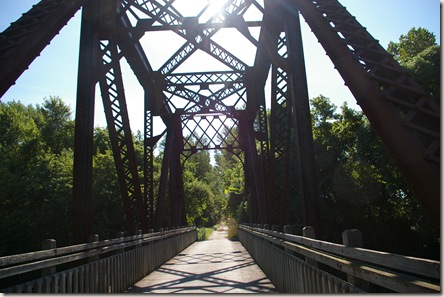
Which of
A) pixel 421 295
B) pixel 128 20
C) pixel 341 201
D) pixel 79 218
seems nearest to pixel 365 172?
pixel 341 201

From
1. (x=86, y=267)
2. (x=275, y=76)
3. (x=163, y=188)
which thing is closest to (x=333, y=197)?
(x=163, y=188)

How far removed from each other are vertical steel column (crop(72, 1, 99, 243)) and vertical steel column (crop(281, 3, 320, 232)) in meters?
3.85

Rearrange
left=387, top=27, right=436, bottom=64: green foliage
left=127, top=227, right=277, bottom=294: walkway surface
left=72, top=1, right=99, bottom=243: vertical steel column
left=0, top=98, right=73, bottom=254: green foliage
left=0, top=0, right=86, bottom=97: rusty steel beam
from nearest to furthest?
1. left=0, top=0, right=86, bottom=97: rusty steel beam
2. left=72, top=1, right=99, bottom=243: vertical steel column
3. left=127, top=227, right=277, bottom=294: walkway surface
4. left=0, top=98, right=73, bottom=254: green foliage
5. left=387, top=27, right=436, bottom=64: green foliage

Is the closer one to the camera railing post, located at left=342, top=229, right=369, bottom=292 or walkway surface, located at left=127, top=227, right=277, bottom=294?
railing post, located at left=342, top=229, right=369, bottom=292

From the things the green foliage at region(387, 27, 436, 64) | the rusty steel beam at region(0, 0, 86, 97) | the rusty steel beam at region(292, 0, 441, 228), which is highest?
the green foliage at region(387, 27, 436, 64)

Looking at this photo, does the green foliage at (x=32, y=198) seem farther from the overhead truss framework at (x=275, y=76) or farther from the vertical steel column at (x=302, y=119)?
the vertical steel column at (x=302, y=119)

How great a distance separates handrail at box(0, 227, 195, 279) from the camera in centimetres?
354

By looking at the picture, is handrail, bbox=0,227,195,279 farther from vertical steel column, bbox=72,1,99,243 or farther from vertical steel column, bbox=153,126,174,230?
vertical steel column, bbox=153,126,174,230

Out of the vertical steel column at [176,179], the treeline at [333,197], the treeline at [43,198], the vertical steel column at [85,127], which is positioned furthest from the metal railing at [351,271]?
the treeline at [43,198]

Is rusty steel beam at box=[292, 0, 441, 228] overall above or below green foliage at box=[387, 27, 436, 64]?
below

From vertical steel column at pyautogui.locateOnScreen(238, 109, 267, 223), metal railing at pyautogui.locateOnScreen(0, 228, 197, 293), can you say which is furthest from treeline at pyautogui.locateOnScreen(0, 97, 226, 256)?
metal railing at pyautogui.locateOnScreen(0, 228, 197, 293)

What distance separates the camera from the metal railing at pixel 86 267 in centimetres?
381

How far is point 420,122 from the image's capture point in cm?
375

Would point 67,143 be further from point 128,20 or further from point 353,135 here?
point 128,20
